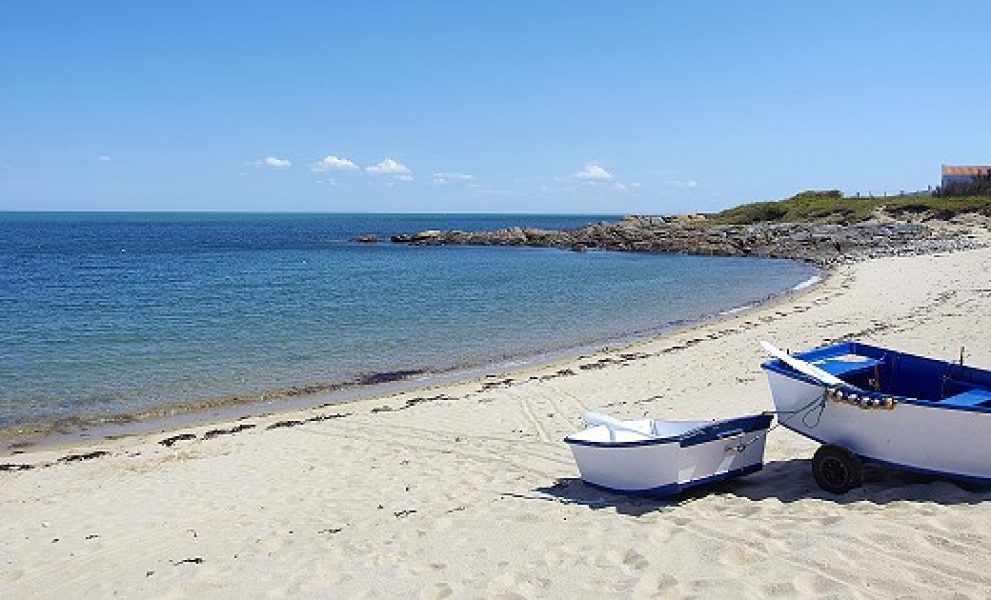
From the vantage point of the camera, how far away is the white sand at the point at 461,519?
18.3 feet

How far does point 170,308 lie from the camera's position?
3036 cm

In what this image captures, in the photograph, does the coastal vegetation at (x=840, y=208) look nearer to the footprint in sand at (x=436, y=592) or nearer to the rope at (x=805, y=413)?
the rope at (x=805, y=413)

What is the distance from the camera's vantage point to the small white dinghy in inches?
293

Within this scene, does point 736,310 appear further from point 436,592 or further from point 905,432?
point 436,592

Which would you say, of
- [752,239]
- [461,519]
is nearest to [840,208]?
[752,239]

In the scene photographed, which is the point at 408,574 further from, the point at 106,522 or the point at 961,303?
the point at 961,303

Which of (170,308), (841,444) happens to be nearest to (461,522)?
(841,444)

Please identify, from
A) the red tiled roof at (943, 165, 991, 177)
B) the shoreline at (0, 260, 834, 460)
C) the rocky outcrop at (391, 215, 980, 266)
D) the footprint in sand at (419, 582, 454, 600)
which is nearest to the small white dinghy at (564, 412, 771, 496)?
the footprint in sand at (419, 582, 454, 600)

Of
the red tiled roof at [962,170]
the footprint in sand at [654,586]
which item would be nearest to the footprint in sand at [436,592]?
the footprint in sand at [654,586]

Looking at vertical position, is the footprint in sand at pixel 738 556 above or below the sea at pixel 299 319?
above

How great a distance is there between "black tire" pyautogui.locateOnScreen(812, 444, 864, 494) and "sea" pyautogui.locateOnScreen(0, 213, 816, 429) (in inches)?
481

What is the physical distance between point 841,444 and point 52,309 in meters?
30.7

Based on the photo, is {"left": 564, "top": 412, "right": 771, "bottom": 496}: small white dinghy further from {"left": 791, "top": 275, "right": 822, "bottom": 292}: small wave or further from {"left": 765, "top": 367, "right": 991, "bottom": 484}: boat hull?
{"left": 791, "top": 275, "right": 822, "bottom": 292}: small wave

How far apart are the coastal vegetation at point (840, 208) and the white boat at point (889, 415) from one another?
65559 mm
